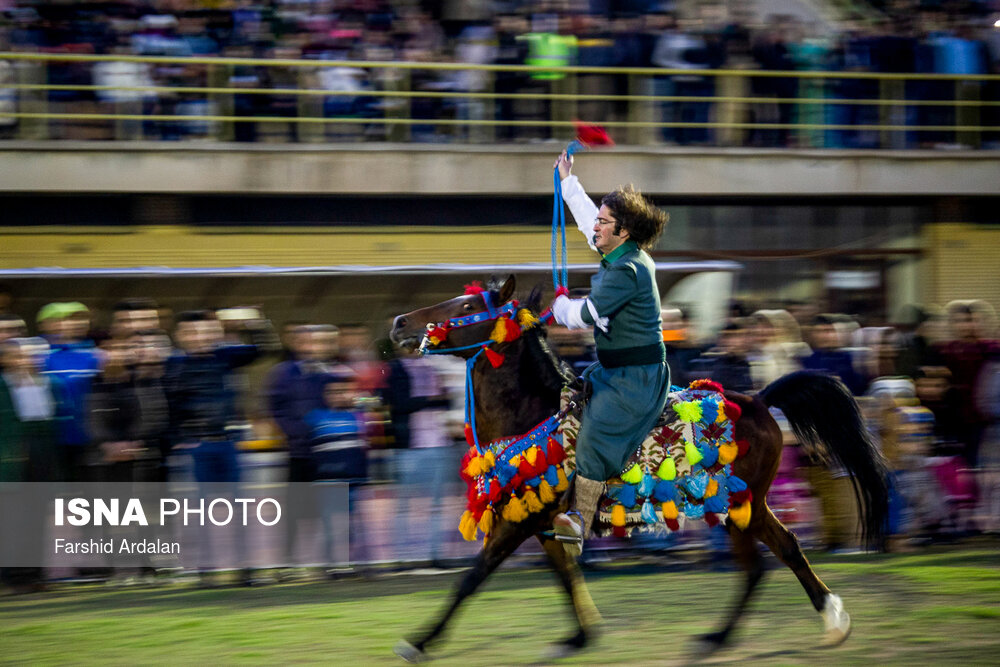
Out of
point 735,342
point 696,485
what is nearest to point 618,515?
point 696,485

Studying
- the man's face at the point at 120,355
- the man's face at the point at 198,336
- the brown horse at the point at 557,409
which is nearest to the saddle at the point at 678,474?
the brown horse at the point at 557,409

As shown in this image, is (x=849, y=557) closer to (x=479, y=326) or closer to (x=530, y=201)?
(x=479, y=326)

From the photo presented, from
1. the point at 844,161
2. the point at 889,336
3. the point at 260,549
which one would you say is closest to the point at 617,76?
the point at 844,161

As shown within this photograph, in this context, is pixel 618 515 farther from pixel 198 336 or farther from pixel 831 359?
pixel 831 359

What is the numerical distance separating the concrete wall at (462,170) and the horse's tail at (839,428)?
9045 mm

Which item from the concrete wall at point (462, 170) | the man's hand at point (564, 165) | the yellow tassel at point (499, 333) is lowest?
the yellow tassel at point (499, 333)

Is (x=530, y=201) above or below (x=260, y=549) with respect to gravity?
above

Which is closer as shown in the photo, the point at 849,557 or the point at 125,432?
the point at 125,432

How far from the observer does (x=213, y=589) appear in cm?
819

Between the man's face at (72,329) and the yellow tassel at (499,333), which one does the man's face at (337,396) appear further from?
the yellow tassel at (499,333)

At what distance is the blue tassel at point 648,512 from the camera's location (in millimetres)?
6164

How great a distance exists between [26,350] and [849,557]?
6301 millimetres

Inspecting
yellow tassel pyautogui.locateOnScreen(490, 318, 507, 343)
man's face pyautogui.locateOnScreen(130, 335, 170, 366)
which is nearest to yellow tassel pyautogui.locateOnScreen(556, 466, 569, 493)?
yellow tassel pyautogui.locateOnScreen(490, 318, 507, 343)

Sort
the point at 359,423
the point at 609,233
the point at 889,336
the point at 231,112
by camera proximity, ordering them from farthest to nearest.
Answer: the point at 231,112, the point at 889,336, the point at 359,423, the point at 609,233
